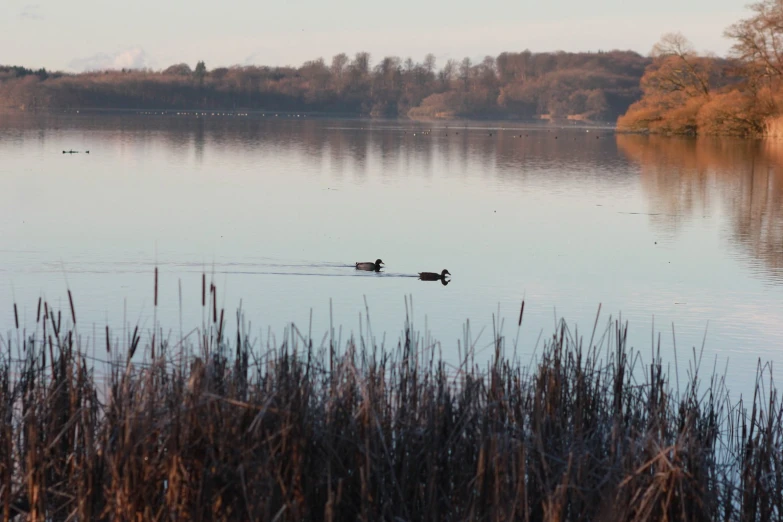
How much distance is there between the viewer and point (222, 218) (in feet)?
52.6

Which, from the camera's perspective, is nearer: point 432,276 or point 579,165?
point 432,276

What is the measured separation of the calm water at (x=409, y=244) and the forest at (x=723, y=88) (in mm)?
17602

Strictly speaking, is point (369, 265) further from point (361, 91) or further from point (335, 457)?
point (361, 91)

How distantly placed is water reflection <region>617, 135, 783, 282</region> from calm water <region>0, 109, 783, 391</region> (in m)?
A: 0.07

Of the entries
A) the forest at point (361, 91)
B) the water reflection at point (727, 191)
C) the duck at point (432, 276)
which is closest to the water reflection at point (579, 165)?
the water reflection at point (727, 191)

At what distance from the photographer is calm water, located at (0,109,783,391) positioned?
9.23m

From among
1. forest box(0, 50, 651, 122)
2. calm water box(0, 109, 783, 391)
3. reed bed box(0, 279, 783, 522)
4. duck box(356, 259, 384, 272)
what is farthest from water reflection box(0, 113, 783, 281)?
forest box(0, 50, 651, 122)

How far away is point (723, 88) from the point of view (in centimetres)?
5038

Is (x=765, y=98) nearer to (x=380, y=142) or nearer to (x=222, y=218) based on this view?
(x=380, y=142)

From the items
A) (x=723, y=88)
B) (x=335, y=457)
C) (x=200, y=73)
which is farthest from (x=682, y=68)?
(x=200, y=73)

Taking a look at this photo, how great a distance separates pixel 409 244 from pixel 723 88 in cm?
4029

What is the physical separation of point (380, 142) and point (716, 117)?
15.4m

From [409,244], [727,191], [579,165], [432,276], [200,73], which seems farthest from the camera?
[200,73]

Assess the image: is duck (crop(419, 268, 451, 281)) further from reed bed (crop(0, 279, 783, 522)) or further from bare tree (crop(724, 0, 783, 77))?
bare tree (crop(724, 0, 783, 77))
